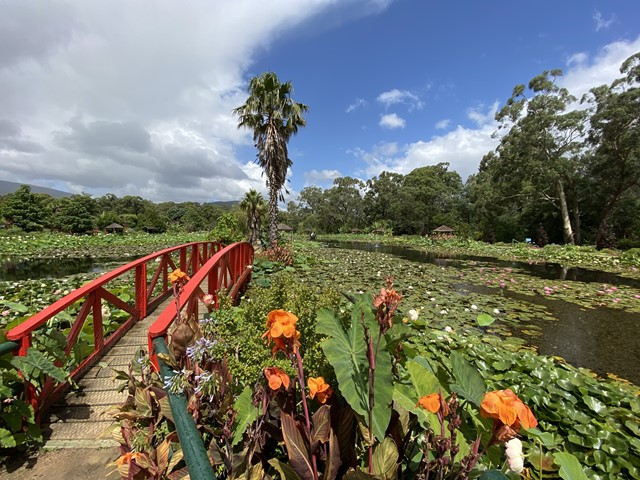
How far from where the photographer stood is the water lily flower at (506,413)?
2.05 ft

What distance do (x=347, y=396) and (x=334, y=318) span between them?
0.34 metres

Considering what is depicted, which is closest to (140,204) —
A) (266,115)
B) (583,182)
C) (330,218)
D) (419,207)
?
(330,218)

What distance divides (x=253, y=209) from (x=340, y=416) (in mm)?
16605

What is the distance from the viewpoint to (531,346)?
4297mm

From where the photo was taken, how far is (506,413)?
24.5 inches

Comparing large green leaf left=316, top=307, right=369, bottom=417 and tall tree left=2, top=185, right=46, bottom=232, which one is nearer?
large green leaf left=316, top=307, right=369, bottom=417

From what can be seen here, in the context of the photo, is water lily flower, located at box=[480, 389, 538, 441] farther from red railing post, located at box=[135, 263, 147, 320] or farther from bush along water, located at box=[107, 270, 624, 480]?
red railing post, located at box=[135, 263, 147, 320]

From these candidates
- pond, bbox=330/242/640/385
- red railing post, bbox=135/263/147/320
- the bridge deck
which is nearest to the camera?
the bridge deck

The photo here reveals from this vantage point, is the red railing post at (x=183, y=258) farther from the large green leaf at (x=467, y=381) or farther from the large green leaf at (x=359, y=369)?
the large green leaf at (x=467, y=381)

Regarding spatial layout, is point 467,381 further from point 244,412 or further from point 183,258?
point 183,258

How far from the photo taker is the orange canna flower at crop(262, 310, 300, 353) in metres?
0.86

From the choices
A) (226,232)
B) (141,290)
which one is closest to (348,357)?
(141,290)

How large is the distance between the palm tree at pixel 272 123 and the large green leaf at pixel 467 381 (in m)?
12.2

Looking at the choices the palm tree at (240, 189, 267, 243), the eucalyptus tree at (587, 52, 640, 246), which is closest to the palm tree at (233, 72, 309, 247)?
the palm tree at (240, 189, 267, 243)
